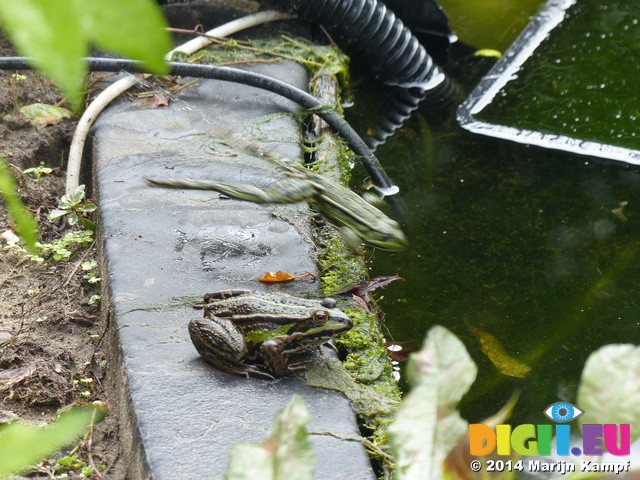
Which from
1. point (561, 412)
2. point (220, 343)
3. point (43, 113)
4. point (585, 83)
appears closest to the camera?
point (561, 412)

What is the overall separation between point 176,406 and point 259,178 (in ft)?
5.46

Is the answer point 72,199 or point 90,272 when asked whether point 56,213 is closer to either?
point 72,199

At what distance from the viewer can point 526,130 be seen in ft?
17.3

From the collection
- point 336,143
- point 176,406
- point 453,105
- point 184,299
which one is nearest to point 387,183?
point 336,143

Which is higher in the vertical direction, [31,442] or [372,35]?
[31,442]

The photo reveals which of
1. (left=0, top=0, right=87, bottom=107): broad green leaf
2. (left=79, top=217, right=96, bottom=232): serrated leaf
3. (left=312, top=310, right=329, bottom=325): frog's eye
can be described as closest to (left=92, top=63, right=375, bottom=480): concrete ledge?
(left=79, top=217, right=96, bottom=232): serrated leaf

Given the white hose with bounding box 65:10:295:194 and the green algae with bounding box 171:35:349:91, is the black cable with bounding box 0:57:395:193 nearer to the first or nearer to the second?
the white hose with bounding box 65:10:295:194

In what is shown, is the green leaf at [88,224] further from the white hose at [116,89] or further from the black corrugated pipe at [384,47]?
the black corrugated pipe at [384,47]

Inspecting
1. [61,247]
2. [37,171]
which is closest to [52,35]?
[61,247]

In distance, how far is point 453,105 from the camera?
5758 mm

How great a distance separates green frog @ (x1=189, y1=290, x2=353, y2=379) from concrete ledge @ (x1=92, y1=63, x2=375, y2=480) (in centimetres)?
8

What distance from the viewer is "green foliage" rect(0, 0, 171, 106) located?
1.27 feet

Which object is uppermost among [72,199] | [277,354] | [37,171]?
[277,354]

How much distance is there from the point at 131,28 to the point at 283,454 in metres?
0.72
